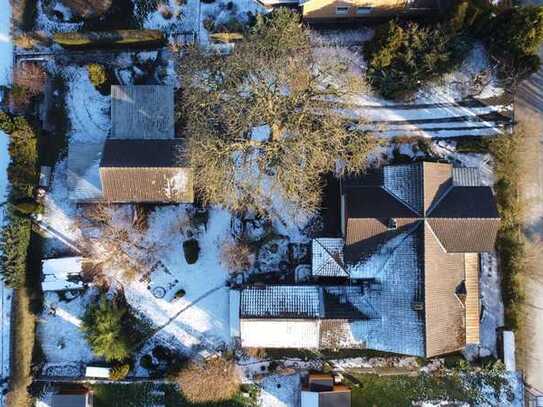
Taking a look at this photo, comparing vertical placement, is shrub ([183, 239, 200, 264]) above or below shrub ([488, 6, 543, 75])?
below

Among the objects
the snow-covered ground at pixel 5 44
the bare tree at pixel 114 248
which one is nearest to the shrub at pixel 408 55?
the bare tree at pixel 114 248

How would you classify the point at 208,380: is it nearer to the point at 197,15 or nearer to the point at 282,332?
the point at 282,332

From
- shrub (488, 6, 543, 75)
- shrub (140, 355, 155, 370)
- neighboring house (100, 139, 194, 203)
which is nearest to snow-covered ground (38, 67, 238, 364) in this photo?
shrub (140, 355, 155, 370)

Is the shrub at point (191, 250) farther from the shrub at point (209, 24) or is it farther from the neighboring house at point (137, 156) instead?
the shrub at point (209, 24)

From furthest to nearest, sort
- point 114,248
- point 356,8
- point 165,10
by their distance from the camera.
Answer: point 165,10 → point 114,248 → point 356,8

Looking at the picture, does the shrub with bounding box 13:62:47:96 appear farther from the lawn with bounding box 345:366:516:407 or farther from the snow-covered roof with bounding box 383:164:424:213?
the lawn with bounding box 345:366:516:407

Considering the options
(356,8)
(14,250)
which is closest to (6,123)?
(14,250)
